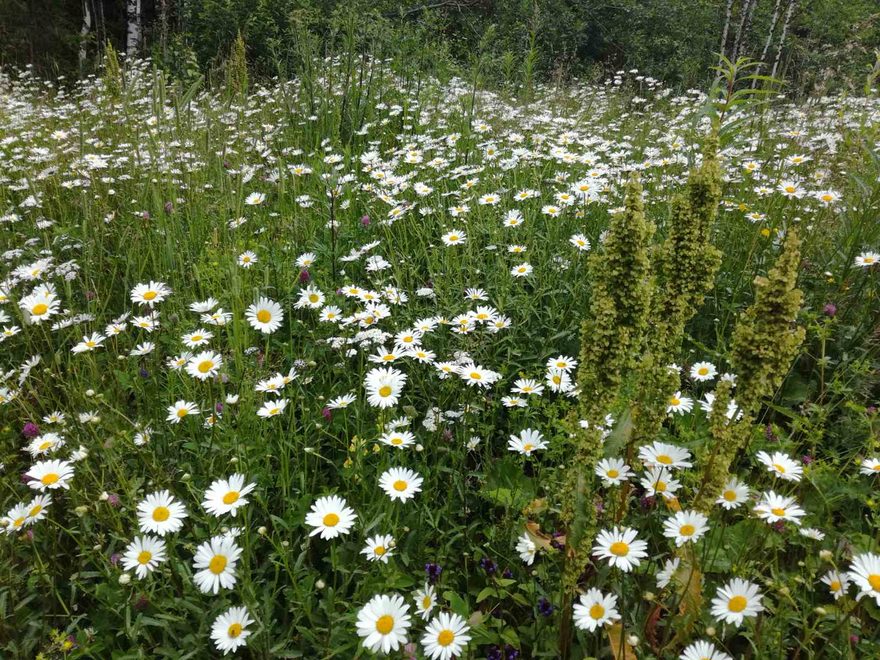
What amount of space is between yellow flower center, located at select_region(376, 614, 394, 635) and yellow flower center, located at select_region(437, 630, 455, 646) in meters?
0.13

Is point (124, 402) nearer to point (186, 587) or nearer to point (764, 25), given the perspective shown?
point (186, 587)

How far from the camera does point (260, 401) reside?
2264mm

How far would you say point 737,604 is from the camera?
53.9 inches

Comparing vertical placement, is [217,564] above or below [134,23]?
below

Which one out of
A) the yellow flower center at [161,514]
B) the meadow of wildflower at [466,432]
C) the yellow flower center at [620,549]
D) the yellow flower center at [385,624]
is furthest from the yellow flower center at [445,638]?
the yellow flower center at [161,514]

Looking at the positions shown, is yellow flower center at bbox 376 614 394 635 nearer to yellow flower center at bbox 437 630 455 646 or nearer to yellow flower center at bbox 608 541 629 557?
yellow flower center at bbox 437 630 455 646

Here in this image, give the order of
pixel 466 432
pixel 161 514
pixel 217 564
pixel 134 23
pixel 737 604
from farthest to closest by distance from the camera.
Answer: pixel 134 23, pixel 466 432, pixel 161 514, pixel 217 564, pixel 737 604

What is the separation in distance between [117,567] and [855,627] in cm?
224

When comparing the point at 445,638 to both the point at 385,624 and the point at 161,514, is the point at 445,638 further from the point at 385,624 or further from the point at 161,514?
the point at 161,514

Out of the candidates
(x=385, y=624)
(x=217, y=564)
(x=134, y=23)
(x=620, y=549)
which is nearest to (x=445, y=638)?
(x=385, y=624)

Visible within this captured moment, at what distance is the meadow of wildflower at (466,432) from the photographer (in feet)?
4.64

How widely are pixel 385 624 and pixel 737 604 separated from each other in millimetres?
892

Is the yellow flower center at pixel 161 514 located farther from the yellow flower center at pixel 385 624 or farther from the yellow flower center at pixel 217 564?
the yellow flower center at pixel 385 624

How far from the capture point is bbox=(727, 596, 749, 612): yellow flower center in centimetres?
137
